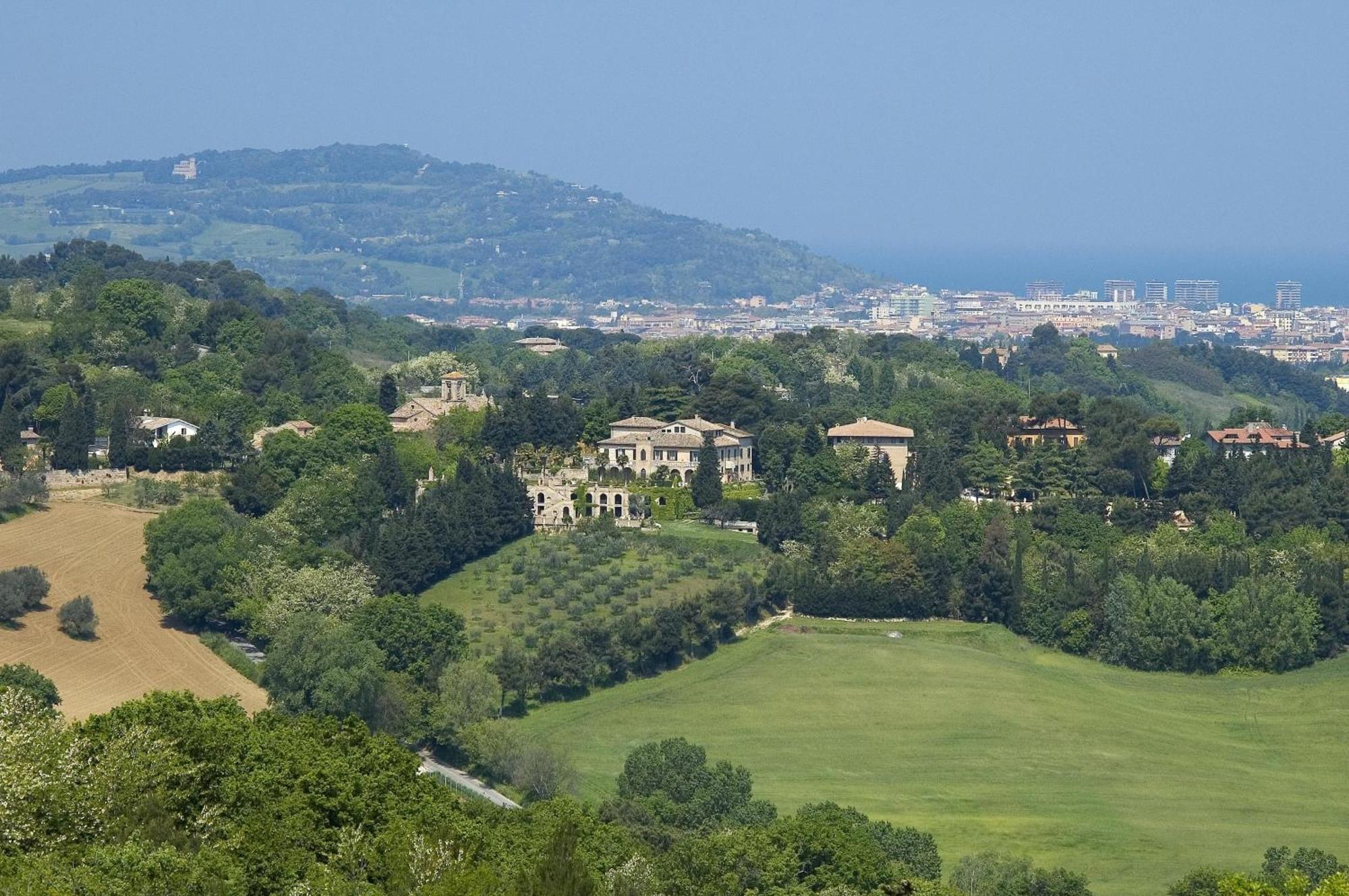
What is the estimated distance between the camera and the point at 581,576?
6781cm

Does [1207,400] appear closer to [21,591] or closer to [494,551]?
[494,551]

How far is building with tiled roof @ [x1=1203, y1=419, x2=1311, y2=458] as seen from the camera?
8275cm

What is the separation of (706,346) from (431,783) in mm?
76116

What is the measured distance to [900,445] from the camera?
8150 cm

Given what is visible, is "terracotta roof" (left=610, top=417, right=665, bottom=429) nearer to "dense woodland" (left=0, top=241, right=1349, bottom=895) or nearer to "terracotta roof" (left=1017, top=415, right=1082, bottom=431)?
"dense woodland" (left=0, top=241, right=1349, bottom=895)

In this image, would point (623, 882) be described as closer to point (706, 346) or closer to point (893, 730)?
point (893, 730)

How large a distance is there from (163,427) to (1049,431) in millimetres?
29248

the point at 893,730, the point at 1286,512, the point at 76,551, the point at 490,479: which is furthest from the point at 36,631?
the point at 1286,512

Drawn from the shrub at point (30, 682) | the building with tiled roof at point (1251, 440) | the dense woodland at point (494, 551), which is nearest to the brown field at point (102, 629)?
the shrub at point (30, 682)

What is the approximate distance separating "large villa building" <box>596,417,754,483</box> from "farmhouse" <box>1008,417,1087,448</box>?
362 inches

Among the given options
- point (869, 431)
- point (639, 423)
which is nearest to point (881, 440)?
point (869, 431)

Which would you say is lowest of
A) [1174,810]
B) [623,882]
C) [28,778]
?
[1174,810]

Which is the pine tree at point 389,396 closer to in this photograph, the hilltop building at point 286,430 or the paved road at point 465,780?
the hilltop building at point 286,430

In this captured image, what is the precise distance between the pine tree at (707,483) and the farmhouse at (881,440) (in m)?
6.26
